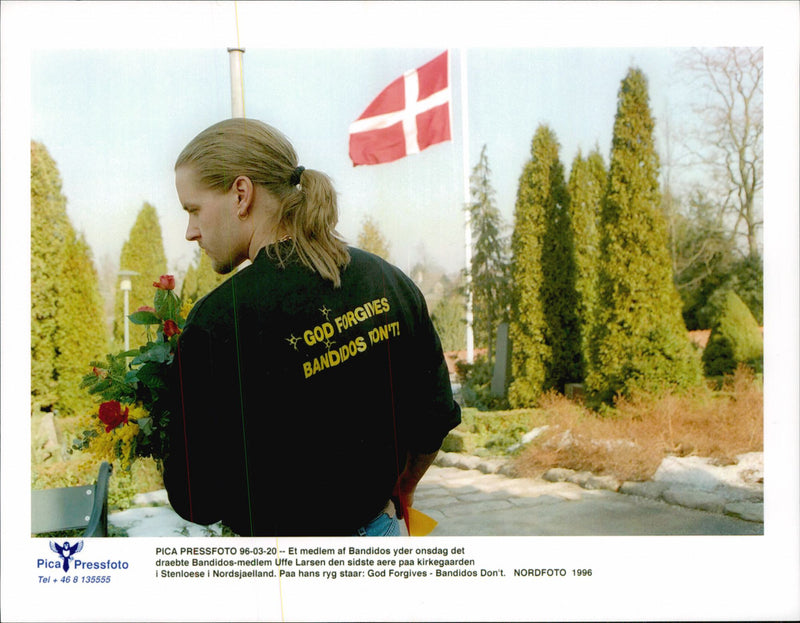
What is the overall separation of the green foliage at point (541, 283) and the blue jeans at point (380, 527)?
60 cm

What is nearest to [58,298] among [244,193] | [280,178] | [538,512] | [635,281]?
[244,193]

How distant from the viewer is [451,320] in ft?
7.57

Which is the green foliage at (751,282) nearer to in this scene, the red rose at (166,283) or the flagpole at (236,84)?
the flagpole at (236,84)

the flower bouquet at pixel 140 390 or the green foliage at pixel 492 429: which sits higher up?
the flower bouquet at pixel 140 390

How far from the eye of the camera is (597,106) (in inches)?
92.6

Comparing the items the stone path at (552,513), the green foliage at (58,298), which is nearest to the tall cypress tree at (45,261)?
the green foliage at (58,298)

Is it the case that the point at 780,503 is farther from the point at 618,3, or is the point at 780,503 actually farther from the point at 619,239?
the point at 618,3

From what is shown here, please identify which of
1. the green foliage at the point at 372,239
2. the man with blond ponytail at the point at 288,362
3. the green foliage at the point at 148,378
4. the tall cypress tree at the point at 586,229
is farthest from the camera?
the tall cypress tree at the point at 586,229

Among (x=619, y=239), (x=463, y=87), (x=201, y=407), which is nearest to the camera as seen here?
(x=201, y=407)

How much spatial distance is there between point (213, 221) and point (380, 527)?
3.71 feet

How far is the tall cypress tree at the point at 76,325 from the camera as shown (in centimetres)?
232

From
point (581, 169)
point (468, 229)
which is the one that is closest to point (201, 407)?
point (468, 229)

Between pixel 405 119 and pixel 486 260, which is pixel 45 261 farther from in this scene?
pixel 486 260

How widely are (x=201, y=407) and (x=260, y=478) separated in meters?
0.28
